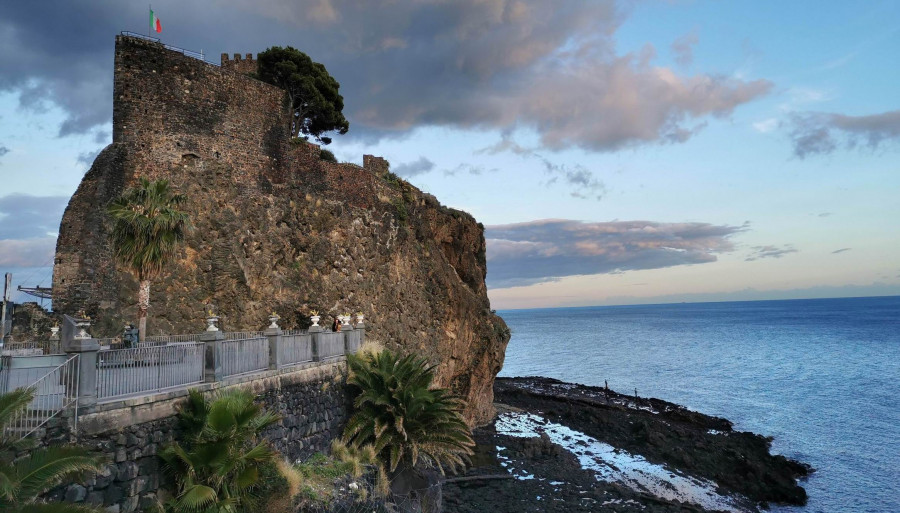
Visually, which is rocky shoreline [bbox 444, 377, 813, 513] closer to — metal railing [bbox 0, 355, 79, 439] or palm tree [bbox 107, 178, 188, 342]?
palm tree [bbox 107, 178, 188, 342]

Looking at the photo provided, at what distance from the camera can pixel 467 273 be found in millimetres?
44812

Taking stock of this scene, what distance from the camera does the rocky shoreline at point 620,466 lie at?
26.0 metres

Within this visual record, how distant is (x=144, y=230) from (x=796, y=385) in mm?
67252

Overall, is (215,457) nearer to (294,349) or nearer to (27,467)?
(27,467)

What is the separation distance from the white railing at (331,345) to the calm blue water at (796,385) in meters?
23.0

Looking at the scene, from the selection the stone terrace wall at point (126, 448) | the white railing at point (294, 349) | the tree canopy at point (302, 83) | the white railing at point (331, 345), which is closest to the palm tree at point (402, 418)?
the white railing at point (331, 345)

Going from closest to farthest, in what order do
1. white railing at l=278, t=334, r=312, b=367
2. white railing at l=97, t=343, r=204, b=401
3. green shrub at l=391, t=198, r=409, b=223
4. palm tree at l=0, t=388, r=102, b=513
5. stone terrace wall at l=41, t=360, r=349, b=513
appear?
palm tree at l=0, t=388, r=102, b=513, stone terrace wall at l=41, t=360, r=349, b=513, white railing at l=97, t=343, r=204, b=401, white railing at l=278, t=334, r=312, b=367, green shrub at l=391, t=198, r=409, b=223

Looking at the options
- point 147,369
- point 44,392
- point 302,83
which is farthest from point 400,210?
point 44,392

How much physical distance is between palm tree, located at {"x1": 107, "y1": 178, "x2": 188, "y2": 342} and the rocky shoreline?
1574cm

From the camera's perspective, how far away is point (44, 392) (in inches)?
313

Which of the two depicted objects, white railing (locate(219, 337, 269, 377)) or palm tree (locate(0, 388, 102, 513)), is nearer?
palm tree (locate(0, 388, 102, 513))

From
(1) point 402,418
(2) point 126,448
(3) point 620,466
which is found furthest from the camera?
(3) point 620,466

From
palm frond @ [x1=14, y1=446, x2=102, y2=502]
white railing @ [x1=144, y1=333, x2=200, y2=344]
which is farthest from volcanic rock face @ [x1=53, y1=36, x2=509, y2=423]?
palm frond @ [x1=14, y1=446, x2=102, y2=502]

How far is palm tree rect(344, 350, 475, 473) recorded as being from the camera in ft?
55.6
